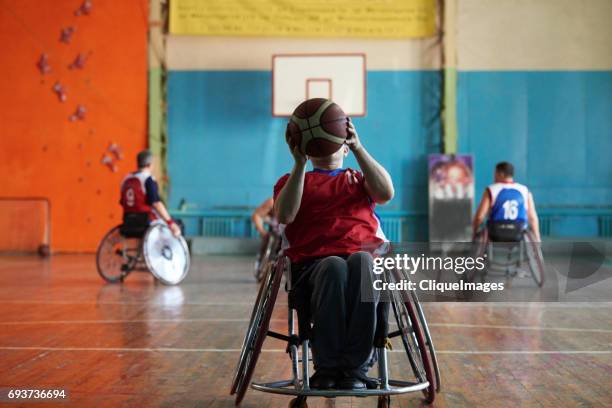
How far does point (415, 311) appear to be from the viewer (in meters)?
3.01

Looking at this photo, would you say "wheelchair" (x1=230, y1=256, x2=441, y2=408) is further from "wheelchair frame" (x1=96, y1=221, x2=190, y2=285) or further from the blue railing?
the blue railing

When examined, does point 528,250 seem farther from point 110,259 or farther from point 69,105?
point 69,105

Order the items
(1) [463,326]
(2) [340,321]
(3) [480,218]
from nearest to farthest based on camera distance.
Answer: (2) [340,321], (1) [463,326], (3) [480,218]

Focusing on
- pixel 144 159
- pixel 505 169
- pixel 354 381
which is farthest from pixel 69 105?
pixel 354 381

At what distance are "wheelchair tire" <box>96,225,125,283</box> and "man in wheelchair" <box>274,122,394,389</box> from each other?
5.49 metres

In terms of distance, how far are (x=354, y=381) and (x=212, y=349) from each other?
186cm

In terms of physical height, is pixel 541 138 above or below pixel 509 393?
above

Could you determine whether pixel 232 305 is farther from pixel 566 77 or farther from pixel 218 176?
pixel 566 77

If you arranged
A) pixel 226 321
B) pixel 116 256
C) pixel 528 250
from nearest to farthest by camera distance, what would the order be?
pixel 226 321 < pixel 528 250 < pixel 116 256

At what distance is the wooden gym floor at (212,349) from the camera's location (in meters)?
3.49

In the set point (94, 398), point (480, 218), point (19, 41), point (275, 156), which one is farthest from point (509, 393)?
point (19, 41)

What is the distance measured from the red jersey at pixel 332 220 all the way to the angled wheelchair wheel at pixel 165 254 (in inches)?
201

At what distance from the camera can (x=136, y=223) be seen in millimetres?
8289

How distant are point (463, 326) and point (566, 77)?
7.99m
